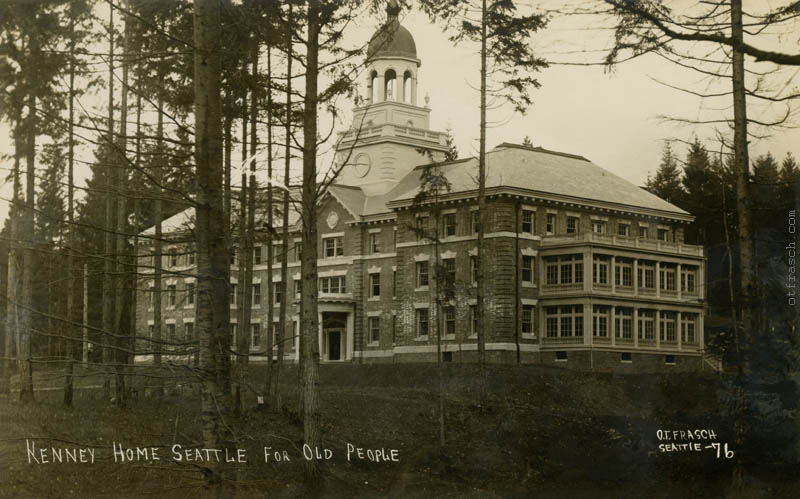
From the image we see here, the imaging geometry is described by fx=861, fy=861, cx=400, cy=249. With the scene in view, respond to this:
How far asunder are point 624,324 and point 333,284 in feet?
51.1

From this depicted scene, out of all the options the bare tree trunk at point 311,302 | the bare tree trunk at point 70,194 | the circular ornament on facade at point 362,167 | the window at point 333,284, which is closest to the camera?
the bare tree trunk at point 70,194

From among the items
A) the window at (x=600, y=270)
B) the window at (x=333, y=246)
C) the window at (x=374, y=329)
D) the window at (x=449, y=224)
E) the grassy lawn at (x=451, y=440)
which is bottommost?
the grassy lawn at (x=451, y=440)

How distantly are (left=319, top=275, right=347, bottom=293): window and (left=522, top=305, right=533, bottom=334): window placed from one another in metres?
→ 11.5

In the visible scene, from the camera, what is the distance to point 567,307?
31125 mm

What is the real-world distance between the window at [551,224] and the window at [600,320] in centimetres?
318

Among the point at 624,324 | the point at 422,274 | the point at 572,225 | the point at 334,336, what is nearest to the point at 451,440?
the point at 624,324

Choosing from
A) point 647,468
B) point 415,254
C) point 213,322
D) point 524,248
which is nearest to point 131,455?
point 213,322

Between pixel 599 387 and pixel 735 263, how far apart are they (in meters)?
5.13

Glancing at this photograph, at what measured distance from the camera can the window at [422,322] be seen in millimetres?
34562

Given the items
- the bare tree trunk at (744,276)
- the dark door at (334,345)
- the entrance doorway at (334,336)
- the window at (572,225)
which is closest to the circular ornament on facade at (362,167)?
the entrance doorway at (334,336)

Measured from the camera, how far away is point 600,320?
99.0ft

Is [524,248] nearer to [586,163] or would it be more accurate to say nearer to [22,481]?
[586,163]

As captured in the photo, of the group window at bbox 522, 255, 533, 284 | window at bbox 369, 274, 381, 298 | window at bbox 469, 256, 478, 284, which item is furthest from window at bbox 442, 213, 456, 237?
window at bbox 369, 274, 381, 298

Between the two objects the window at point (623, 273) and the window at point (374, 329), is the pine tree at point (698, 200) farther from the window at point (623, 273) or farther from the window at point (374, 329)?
the window at point (374, 329)
